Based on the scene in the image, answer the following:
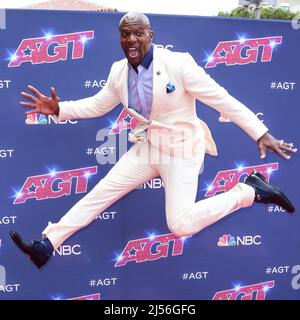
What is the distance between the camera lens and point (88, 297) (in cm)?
269

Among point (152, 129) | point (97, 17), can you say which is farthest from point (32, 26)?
point (152, 129)

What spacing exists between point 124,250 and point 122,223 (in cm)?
20

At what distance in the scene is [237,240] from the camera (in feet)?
8.86

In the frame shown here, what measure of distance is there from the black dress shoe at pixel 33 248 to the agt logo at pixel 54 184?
0.82 feet

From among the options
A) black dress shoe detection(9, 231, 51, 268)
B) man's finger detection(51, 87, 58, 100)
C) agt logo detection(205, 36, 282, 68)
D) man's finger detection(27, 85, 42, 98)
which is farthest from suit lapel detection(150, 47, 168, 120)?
black dress shoe detection(9, 231, 51, 268)

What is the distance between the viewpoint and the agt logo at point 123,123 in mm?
2537

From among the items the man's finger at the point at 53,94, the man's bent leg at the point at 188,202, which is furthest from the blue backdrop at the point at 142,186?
the man's bent leg at the point at 188,202

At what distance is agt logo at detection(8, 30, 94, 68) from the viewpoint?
236cm

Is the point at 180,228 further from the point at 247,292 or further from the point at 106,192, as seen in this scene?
the point at 247,292

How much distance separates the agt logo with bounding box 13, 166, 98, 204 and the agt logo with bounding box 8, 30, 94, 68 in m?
0.75

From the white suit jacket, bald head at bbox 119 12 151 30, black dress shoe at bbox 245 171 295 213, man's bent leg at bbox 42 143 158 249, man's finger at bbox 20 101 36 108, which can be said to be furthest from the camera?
black dress shoe at bbox 245 171 295 213

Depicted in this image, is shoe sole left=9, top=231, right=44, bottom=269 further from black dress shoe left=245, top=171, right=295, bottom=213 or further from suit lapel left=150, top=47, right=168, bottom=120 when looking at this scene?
black dress shoe left=245, top=171, right=295, bottom=213

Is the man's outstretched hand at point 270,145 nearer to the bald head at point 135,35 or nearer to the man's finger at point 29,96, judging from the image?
the bald head at point 135,35

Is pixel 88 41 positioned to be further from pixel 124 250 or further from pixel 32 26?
pixel 124 250
